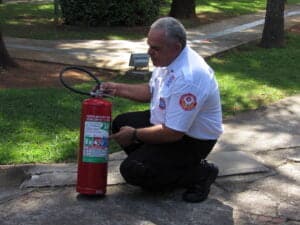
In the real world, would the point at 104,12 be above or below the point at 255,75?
below

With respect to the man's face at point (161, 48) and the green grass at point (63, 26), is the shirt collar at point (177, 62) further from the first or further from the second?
the green grass at point (63, 26)

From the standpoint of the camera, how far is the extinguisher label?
13.2 feet

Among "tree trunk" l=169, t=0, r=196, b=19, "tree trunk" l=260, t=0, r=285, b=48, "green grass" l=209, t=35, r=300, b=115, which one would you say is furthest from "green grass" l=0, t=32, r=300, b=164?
"tree trunk" l=169, t=0, r=196, b=19

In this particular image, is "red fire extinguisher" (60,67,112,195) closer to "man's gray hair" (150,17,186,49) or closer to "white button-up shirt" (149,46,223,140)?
"white button-up shirt" (149,46,223,140)

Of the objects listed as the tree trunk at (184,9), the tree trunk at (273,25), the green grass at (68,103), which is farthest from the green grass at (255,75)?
the tree trunk at (184,9)

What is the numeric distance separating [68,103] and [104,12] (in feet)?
24.1

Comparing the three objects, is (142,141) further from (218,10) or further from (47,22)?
(218,10)

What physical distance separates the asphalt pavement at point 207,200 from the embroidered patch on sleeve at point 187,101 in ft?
2.23

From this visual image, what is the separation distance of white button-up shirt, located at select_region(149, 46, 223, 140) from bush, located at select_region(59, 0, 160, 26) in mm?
9614

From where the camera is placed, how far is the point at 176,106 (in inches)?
151

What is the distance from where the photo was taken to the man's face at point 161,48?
389 cm

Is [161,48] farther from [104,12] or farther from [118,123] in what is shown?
[104,12]

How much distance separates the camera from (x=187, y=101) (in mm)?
3855

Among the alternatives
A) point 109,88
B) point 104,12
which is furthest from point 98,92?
point 104,12
